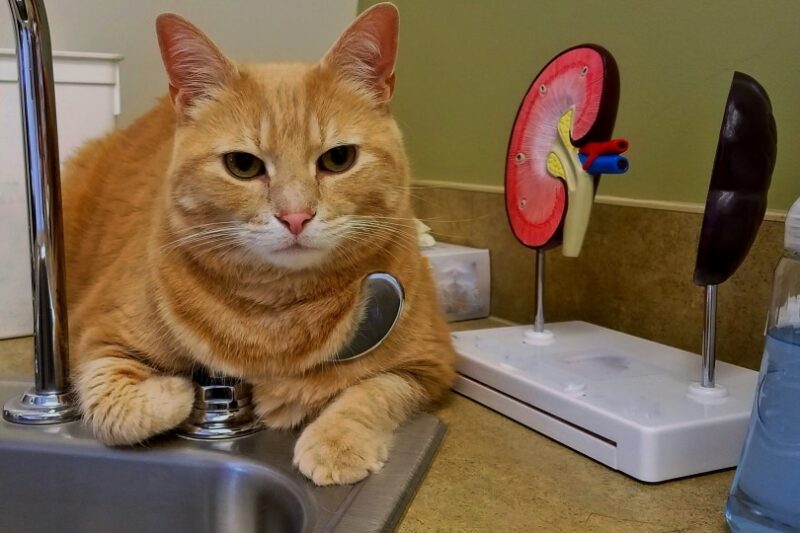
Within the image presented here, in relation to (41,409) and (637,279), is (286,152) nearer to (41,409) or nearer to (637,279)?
(41,409)

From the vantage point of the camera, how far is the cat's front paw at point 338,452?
83 cm

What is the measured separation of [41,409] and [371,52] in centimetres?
66

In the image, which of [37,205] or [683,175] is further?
[683,175]

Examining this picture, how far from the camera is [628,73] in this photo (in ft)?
4.03

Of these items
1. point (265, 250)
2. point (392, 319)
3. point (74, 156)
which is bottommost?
point (392, 319)

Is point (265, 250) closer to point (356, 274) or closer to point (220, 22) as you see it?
point (356, 274)

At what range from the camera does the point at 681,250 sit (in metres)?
1.15

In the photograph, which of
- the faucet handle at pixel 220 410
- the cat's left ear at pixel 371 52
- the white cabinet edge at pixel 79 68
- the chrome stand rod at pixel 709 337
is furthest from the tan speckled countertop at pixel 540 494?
the white cabinet edge at pixel 79 68

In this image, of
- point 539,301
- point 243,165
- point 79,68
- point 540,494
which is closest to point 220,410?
point 243,165

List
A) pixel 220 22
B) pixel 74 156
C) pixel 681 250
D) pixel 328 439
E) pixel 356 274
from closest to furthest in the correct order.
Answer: pixel 328 439 < pixel 356 274 < pixel 681 250 < pixel 74 156 < pixel 220 22

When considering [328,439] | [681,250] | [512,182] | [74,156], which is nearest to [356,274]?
[328,439]

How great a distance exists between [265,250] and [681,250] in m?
0.65

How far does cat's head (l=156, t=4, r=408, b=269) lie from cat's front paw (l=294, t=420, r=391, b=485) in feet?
0.68

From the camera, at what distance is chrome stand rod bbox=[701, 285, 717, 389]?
2.99ft
